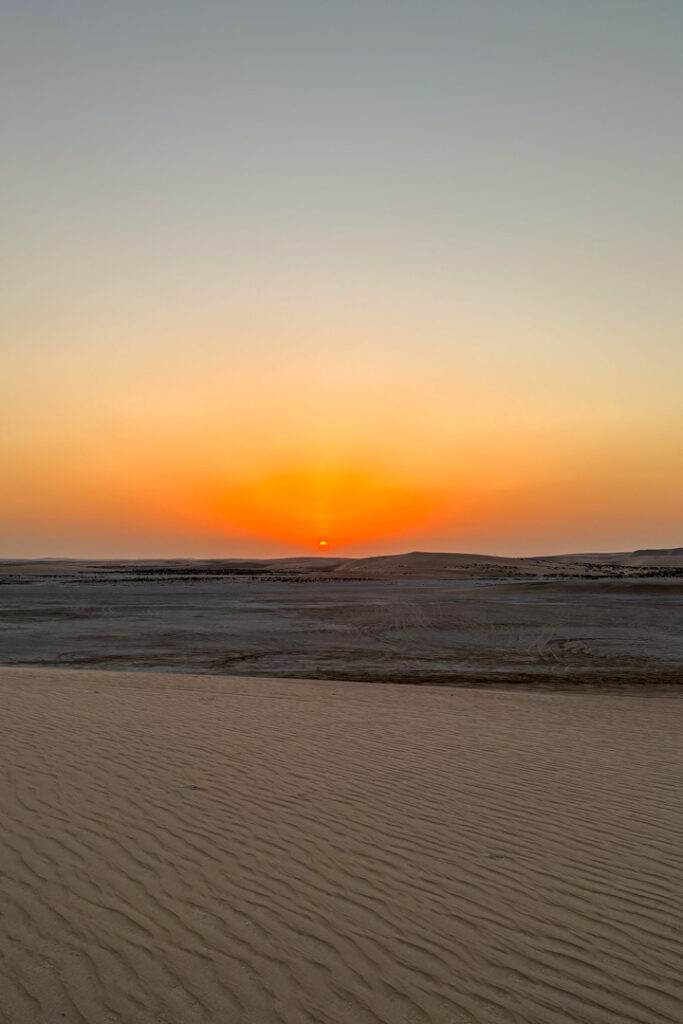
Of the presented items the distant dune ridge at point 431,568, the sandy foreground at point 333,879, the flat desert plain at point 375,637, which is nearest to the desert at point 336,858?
the sandy foreground at point 333,879

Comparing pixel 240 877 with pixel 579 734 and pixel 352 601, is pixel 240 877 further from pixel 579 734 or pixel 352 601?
pixel 352 601

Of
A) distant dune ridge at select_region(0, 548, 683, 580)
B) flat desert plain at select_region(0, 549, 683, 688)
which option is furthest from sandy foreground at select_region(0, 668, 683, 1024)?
distant dune ridge at select_region(0, 548, 683, 580)

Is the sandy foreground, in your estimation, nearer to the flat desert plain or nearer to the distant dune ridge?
the flat desert plain

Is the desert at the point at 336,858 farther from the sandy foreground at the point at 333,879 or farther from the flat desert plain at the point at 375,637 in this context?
the flat desert plain at the point at 375,637

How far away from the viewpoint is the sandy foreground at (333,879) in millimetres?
3643

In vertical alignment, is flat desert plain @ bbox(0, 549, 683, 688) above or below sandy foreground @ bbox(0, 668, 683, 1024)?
below

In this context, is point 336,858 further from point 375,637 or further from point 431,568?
point 431,568

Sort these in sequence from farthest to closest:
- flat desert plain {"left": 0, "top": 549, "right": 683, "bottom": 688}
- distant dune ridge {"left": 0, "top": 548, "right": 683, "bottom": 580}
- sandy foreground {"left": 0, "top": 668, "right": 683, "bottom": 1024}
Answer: distant dune ridge {"left": 0, "top": 548, "right": 683, "bottom": 580}
flat desert plain {"left": 0, "top": 549, "right": 683, "bottom": 688}
sandy foreground {"left": 0, "top": 668, "right": 683, "bottom": 1024}

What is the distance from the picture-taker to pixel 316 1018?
3436 millimetres

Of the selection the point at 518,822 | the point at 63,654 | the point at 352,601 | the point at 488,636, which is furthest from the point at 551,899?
the point at 352,601

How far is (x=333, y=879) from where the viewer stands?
4965mm

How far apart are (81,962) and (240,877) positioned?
52.0 inches

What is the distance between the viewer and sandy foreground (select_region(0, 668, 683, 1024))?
12.0 feet

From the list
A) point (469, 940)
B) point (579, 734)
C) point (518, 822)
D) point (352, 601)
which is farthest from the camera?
point (352, 601)
